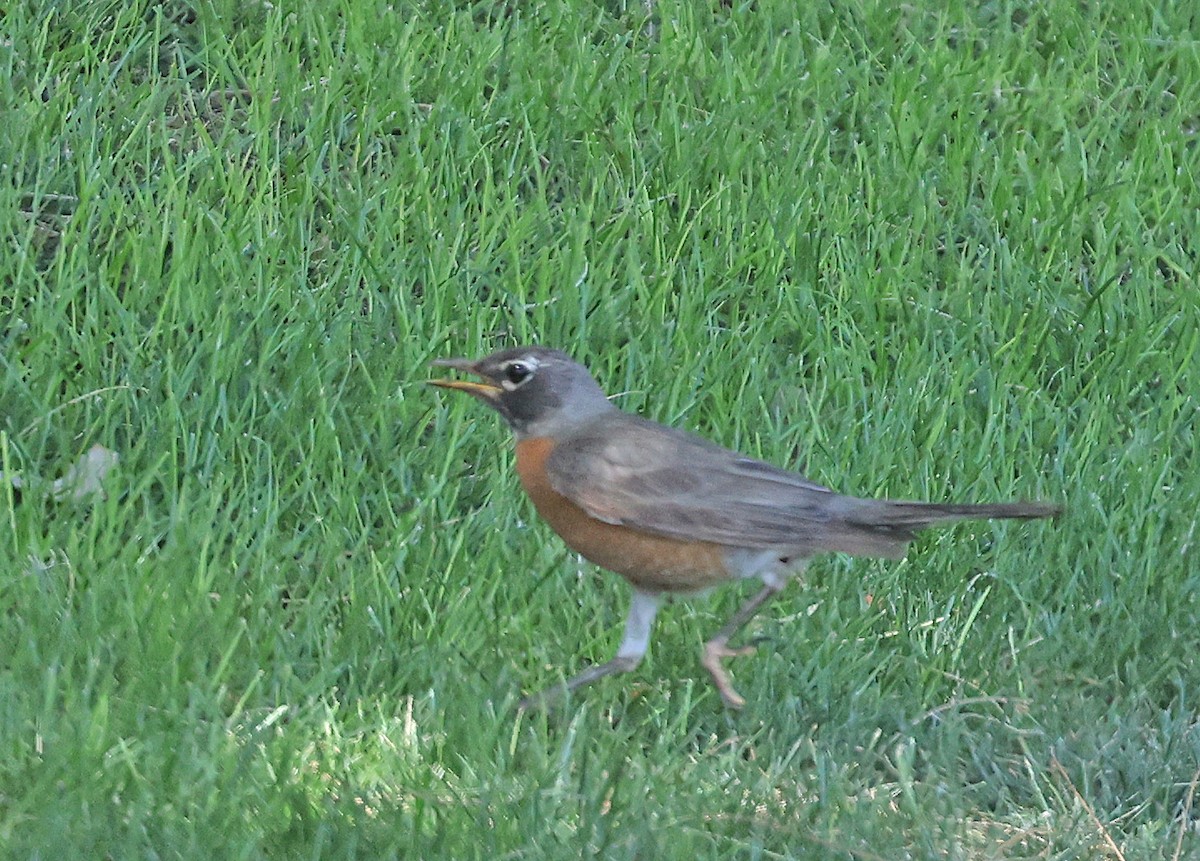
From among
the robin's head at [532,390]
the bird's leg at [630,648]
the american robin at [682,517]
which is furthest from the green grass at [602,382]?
the robin's head at [532,390]

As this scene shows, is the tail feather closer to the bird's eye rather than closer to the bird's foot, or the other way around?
the bird's foot

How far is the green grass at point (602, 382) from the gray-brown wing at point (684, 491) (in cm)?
40

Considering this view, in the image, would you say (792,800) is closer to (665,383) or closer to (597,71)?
(665,383)

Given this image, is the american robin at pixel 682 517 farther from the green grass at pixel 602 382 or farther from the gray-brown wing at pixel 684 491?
the green grass at pixel 602 382

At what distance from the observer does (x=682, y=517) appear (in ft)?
13.1

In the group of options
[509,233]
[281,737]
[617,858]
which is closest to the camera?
[617,858]

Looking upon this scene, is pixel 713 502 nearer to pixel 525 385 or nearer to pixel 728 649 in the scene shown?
pixel 728 649

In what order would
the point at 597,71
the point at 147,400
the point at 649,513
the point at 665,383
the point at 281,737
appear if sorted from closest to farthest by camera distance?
1. the point at 281,737
2. the point at 649,513
3. the point at 147,400
4. the point at 665,383
5. the point at 597,71

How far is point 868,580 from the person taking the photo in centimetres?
461

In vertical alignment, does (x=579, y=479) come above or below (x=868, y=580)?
above

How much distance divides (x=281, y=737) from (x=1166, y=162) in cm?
409

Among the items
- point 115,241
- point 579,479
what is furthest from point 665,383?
point 115,241

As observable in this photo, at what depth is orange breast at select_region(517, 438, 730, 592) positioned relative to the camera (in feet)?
13.1

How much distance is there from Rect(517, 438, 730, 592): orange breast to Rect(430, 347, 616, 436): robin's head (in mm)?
174
